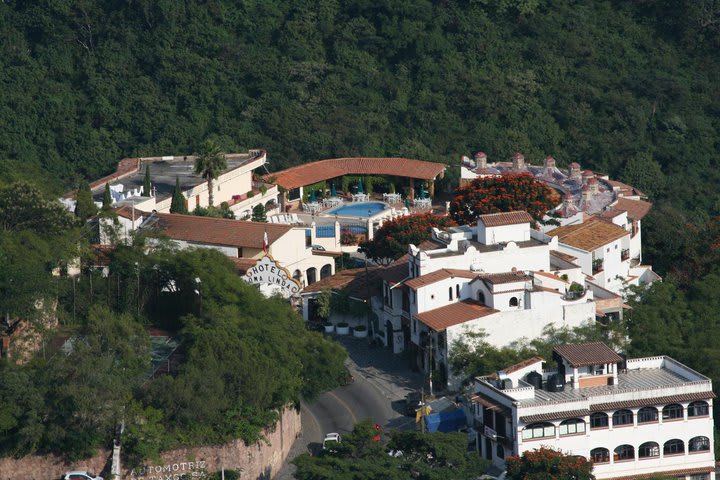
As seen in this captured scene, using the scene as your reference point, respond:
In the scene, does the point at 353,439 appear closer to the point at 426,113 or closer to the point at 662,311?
the point at 662,311

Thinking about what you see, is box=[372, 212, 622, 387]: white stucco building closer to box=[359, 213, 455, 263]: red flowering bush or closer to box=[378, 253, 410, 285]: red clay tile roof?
box=[378, 253, 410, 285]: red clay tile roof

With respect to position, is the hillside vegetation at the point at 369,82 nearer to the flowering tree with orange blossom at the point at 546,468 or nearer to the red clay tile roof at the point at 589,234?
the red clay tile roof at the point at 589,234

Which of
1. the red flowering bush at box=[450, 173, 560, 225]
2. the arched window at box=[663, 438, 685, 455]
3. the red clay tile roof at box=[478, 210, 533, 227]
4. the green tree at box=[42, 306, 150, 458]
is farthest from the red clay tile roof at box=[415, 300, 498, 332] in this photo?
the green tree at box=[42, 306, 150, 458]

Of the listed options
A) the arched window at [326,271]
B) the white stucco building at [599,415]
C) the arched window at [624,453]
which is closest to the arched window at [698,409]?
the white stucco building at [599,415]

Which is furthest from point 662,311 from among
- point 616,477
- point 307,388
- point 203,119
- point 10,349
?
point 203,119

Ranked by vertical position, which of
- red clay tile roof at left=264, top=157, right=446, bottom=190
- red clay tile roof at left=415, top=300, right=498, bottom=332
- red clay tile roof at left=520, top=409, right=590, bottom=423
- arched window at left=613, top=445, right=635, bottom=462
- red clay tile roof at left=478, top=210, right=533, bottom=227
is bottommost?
arched window at left=613, top=445, right=635, bottom=462
